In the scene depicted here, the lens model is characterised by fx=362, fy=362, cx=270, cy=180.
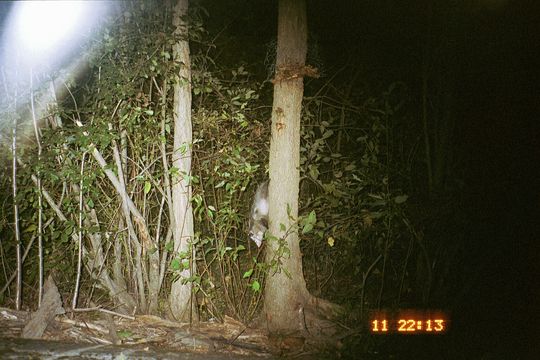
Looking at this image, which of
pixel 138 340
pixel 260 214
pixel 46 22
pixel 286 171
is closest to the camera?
pixel 138 340

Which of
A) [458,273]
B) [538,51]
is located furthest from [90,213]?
[538,51]

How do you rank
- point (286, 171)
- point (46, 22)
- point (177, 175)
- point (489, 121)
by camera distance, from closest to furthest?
point (286, 171) → point (177, 175) → point (46, 22) → point (489, 121)

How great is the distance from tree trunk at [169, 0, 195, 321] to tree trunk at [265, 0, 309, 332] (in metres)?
0.89

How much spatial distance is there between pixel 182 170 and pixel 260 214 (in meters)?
0.98

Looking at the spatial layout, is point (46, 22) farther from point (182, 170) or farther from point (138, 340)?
point (138, 340)

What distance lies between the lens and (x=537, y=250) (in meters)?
4.42

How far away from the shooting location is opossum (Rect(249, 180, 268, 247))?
404 centimetres

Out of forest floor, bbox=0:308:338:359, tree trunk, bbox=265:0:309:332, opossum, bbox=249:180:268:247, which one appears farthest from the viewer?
opossum, bbox=249:180:268:247

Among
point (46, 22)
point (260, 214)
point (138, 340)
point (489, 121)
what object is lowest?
point (138, 340)

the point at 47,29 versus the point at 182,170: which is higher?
the point at 47,29

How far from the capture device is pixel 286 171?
3.59 m
